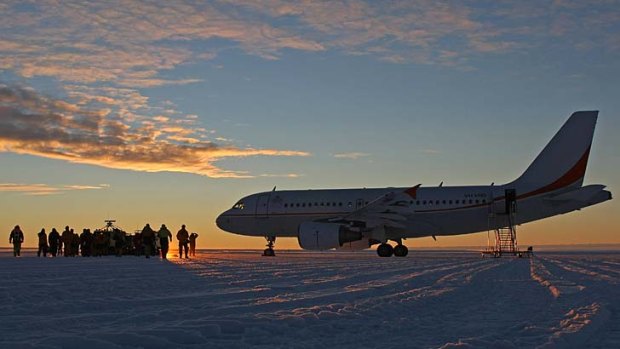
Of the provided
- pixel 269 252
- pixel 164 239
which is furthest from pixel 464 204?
pixel 164 239

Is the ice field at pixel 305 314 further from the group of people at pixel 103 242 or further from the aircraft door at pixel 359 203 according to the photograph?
the aircraft door at pixel 359 203

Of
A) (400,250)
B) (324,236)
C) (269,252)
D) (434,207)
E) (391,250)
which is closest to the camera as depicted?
(324,236)

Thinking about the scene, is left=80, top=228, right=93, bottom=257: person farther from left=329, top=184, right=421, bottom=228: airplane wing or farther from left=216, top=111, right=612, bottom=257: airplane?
left=329, top=184, right=421, bottom=228: airplane wing

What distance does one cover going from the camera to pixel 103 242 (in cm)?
3684

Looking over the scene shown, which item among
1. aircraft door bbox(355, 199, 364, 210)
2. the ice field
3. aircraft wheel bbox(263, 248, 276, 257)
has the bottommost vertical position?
the ice field

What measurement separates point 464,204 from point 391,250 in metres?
3.94

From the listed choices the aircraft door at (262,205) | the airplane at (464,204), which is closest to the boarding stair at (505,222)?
the airplane at (464,204)

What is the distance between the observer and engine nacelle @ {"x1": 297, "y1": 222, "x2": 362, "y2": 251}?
3209cm

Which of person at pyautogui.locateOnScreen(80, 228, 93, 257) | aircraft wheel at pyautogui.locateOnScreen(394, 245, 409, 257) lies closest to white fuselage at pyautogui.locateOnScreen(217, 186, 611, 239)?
aircraft wheel at pyautogui.locateOnScreen(394, 245, 409, 257)

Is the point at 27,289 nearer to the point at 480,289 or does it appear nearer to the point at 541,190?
the point at 480,289

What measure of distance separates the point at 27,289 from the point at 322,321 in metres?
5.50

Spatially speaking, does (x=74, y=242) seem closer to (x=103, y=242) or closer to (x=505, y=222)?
(x=103, y=242)

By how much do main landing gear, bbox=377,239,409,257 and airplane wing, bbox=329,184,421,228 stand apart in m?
1.06

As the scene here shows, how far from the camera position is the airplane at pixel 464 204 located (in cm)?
3212
